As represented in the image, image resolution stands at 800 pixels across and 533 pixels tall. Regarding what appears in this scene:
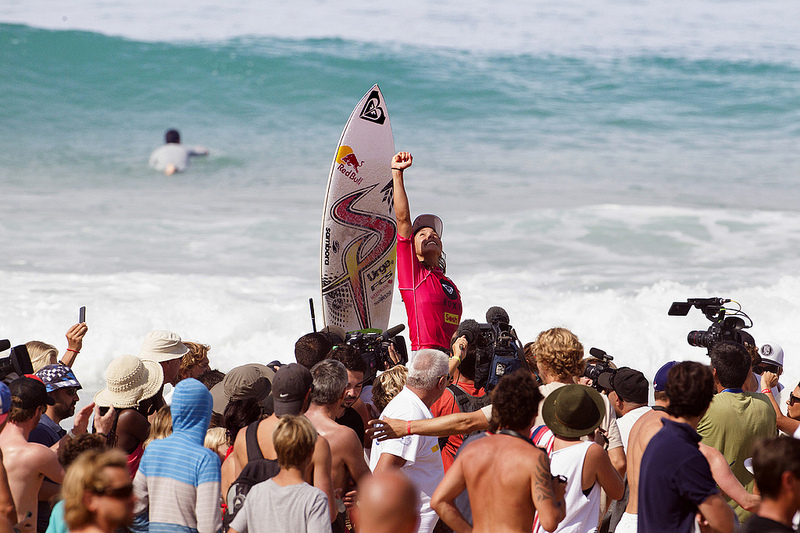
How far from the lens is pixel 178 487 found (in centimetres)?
319

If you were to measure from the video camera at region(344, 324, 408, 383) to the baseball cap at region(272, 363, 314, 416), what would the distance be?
3.49ft

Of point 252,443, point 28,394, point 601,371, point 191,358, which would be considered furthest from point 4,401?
point 601,371

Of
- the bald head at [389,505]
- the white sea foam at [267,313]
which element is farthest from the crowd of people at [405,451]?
the white sea foam at [267,313]

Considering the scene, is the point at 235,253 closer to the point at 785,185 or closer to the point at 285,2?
the point at 785,185

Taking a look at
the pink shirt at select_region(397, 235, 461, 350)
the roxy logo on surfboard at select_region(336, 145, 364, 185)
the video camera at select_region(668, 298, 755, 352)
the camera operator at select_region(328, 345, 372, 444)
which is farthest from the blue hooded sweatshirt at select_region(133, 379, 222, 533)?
the roxy logo on surfboard at select_region(336, 145, 364, 185)

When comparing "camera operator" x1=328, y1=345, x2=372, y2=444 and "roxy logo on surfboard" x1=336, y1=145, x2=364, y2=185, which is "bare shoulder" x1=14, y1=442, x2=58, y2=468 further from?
"roxy logo on surfboard" x1=336, y1=145, x2=364, y2=185

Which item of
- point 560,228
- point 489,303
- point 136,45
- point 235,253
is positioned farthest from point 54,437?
point 136,45

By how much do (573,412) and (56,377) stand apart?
101 inches

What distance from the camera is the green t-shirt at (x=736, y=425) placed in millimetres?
3797

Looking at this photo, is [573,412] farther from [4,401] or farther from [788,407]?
[4,401]

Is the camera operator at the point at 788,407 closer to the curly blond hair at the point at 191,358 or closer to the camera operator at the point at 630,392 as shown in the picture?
the camera operator at the point at 630,392

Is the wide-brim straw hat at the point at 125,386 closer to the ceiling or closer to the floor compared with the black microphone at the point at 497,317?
closer to the floor

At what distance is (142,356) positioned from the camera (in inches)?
190

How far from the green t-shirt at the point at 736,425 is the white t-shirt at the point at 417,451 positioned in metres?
1.24
